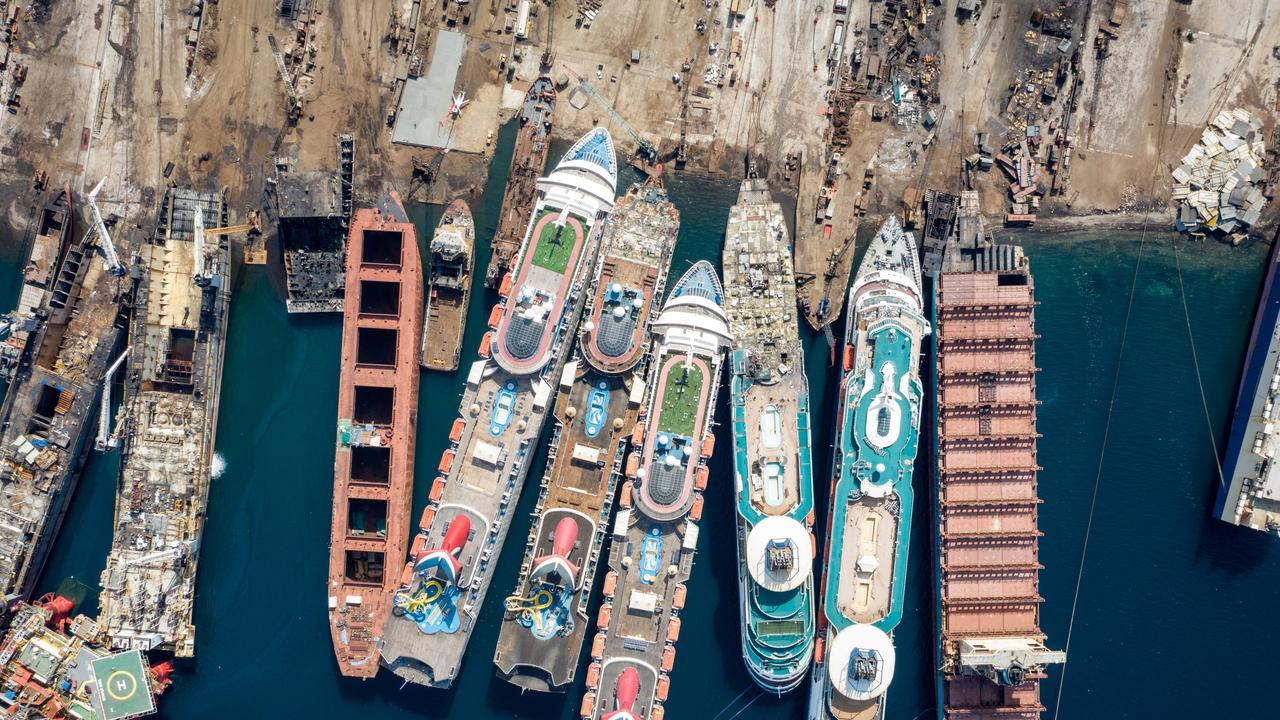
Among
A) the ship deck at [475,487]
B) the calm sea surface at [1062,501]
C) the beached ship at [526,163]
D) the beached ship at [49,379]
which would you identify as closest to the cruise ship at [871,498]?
the calm sea surface at [1062,501]

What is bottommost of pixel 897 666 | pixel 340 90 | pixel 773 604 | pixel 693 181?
pixel 897 666

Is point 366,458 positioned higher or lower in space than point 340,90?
lower

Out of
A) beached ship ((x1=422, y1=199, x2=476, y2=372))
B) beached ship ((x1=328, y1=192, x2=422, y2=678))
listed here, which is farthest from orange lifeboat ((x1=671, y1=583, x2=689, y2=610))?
beached ship ((x1=422, y1=199, x2=476, y2=372))

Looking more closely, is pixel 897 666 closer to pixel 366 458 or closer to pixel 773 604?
pixel 773 604

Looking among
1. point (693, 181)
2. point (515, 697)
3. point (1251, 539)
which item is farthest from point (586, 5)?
point (1251, 539)

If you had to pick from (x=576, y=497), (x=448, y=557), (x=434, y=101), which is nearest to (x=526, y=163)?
(x=434, y=101)

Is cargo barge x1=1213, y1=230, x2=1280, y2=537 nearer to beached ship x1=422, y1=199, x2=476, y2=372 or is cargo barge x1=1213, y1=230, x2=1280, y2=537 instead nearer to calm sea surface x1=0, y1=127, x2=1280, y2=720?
calm sea surface x1=0, y1=127, x2=1280, y2=720
